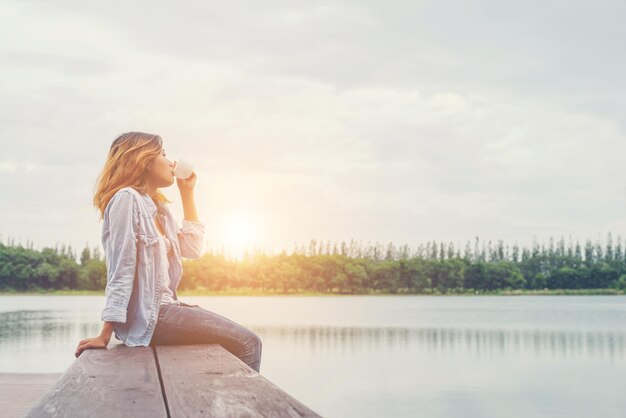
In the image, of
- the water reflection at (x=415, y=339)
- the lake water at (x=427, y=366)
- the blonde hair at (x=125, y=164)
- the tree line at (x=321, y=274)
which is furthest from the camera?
the tree line at (x=321, y=274)

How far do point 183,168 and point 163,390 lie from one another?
64.2 inches

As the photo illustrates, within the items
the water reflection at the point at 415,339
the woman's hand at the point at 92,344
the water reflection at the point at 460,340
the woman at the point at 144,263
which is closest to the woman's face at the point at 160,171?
the woman at the point at 144,263

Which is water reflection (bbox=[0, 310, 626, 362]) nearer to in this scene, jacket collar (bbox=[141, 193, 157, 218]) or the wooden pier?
jacket collar (bbox=[141, 193, 157, 218])

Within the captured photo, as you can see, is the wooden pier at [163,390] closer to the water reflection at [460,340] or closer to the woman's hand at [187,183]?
the woman's hand at [187,183]

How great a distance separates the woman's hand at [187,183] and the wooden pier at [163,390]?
1.03 m

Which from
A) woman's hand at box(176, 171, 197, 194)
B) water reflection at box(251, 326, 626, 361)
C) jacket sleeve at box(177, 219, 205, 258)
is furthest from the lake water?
woman's hand at box(176, 171, 197, 194)

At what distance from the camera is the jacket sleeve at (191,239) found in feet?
12.8

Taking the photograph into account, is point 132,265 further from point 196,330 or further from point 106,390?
point 106,390

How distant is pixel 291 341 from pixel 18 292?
65.3 metres

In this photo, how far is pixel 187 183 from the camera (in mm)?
3791

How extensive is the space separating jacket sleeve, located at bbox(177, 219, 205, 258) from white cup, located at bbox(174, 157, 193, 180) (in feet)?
1.02

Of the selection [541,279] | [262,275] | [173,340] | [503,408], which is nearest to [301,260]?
[262,275]

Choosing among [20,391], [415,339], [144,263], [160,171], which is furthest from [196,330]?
[415,339]

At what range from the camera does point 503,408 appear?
13.0m
